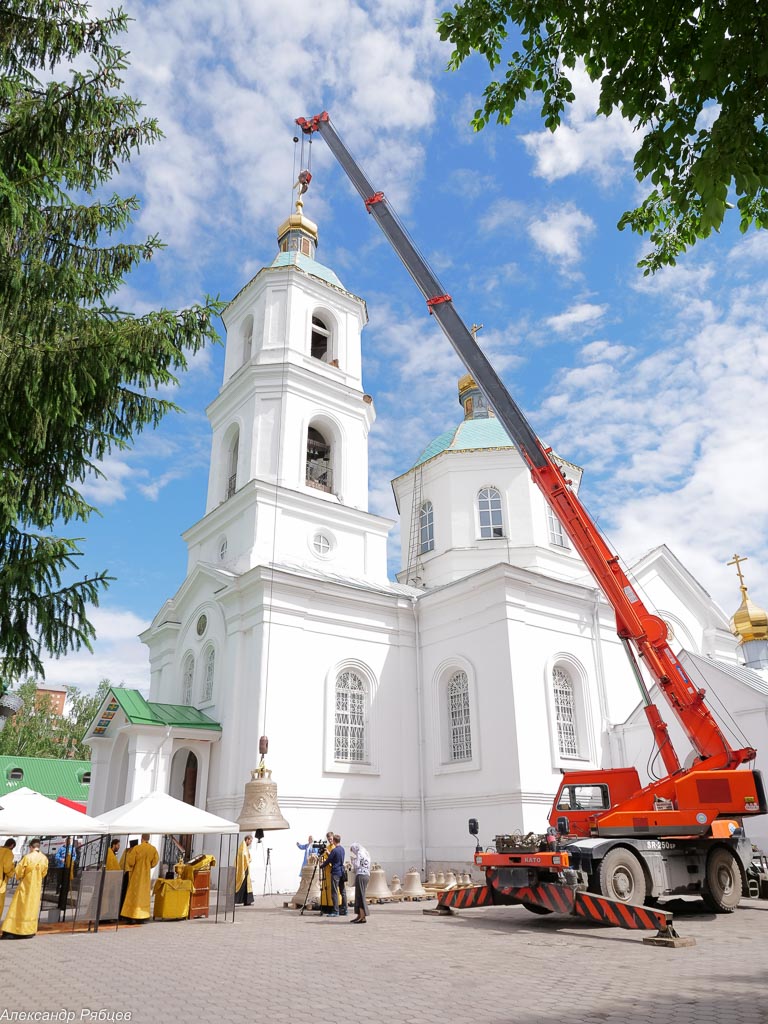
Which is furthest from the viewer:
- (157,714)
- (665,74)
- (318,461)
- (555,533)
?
(555,533)

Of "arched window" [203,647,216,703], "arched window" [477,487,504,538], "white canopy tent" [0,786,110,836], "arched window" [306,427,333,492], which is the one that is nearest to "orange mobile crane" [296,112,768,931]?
"white canopy tent" [0,786,110,836]

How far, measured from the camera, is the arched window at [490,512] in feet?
83.9

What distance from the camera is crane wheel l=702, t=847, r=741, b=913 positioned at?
12.2 m

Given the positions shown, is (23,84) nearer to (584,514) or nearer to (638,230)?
(638,230)

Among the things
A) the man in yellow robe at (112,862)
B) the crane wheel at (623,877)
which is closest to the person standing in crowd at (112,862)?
the man in yellow robe at (112,862)

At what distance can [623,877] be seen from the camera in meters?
11.5

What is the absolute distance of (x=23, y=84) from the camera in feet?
29.2

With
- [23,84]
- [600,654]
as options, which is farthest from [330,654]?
[23,84]

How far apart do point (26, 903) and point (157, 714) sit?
24.5 ft

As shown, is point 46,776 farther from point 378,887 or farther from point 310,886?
point 310,886

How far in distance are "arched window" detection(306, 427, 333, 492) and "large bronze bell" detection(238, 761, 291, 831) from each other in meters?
10.7

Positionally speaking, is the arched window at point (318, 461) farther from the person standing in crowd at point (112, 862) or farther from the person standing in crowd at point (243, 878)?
the person standing in crowd at point (112, 862)

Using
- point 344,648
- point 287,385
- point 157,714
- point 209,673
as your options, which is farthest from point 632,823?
point 287,385

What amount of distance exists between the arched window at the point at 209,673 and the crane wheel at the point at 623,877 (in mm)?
11552
